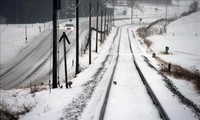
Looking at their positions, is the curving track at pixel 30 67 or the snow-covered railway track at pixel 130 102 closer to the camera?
the snow-covered railway track at pixel 130 102

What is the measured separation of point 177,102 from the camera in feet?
42.8

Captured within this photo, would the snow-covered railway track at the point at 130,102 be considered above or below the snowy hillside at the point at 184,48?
below

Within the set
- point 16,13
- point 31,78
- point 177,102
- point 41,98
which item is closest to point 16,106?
point 41,98

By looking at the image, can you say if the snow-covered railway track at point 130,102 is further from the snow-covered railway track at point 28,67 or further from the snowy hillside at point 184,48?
the snow-covered railway track at point 28,67

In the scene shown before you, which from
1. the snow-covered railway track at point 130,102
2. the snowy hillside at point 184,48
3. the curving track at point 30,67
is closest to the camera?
the snow-covered railway track at point 130,102

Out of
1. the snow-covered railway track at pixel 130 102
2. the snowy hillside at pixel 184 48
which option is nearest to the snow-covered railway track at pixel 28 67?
the snow-covered railway track at pixel 130 102

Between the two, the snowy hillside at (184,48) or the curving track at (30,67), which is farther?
the snowy hillside at (184,48)

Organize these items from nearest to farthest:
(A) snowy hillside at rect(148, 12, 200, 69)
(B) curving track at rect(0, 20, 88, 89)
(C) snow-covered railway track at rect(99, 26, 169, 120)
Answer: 1. (C) snow-covered railway track at rect(99, 26, 169, 120)
2. (B) curving track at rect(0, 20, 88, 89)
3. (A) snowy hillside at rect(148, 12, 200, 69)

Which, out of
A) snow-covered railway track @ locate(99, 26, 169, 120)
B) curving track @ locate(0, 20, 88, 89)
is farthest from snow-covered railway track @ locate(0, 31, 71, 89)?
snow-covered railway track @ locate(99, 26, 169, 120)

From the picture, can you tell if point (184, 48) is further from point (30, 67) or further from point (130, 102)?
point (130, 102)

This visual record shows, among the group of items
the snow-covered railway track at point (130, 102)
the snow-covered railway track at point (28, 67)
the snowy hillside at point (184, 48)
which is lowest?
the snow-covered railway track at point (28, 67)

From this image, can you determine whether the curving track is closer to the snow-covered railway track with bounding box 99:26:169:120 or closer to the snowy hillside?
the snow-covered railway track with bounding box 99:26:169:120

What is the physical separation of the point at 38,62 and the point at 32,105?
75.7 feet

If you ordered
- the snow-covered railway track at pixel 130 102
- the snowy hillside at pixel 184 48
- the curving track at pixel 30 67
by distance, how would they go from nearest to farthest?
1. the snow-covered railway track at pixel 130 102
2. the curving track at pixel 30 67
3. the snowy hillside at pixel 184 48
